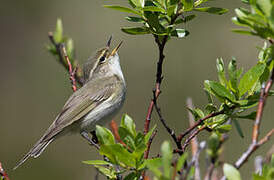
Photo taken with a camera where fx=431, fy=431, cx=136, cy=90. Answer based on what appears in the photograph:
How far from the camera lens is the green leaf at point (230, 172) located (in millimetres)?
1313

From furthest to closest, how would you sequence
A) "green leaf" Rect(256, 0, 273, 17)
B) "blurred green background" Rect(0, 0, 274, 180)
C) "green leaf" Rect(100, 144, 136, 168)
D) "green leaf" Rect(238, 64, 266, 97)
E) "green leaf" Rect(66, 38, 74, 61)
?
"blurred green background" Rect(0, 0, 274, 180) < "green leaf" Rect(66, 38, 74, 61) < "green leaf" Rect(238, 64, 266, 97) < "green leaf" Rect(100, 144, 136, 168) < "green leaf" Rect(256, 0, 273, 17)

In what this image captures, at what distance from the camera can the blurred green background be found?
6.62m

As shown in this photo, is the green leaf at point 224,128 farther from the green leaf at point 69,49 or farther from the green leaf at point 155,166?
the green leaf at point 69,49

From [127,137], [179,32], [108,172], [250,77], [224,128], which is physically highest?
[179,32]

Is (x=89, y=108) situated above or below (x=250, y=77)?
below

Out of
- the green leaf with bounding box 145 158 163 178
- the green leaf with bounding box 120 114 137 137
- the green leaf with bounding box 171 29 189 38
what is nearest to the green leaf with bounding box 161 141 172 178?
the green leaf with bounding box 145 158 163 178

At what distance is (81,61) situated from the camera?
7.69m

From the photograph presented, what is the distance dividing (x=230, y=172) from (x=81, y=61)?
21.5 feet

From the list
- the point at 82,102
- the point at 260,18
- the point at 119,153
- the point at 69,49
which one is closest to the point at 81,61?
the point at 82,102

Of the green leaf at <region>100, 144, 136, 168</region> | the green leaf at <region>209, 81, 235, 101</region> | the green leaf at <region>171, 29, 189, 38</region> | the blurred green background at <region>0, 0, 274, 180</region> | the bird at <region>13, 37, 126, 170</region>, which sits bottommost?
the blurred green background at <region>0, 0, 274, 180</region>

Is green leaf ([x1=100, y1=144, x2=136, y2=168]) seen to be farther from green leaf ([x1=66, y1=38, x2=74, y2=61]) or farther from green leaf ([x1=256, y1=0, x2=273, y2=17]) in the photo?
green leaf ([x1=66, y1=38, x2=74, y2=61])

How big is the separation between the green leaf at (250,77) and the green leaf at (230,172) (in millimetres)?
526

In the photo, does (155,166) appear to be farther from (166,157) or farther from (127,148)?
(127,148)

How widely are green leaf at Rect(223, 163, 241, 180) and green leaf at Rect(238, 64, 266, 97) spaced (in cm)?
53
